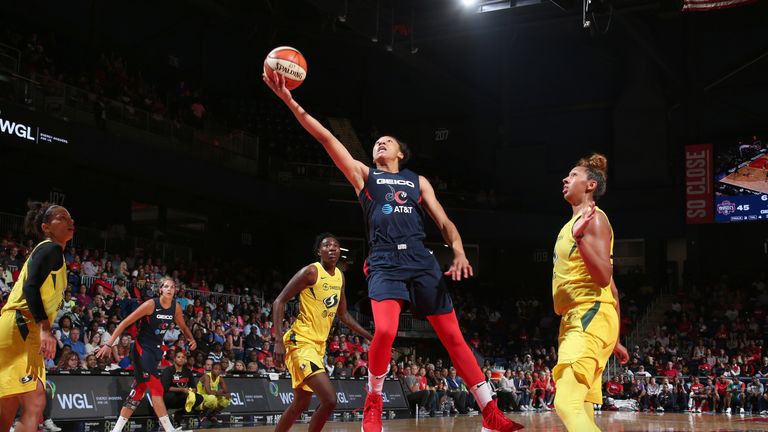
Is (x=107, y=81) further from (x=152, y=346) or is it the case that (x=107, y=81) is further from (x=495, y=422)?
(x=495, y=422)

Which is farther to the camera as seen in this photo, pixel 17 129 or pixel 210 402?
pixel 17 129

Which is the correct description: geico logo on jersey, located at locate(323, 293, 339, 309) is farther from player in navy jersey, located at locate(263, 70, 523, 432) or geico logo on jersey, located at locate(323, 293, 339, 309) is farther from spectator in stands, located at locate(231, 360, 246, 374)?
spectator in stands, located at locate(231, 360, 246, 374)

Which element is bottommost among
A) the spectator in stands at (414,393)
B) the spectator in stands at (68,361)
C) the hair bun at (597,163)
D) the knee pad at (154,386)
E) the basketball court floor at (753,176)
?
the spectator in stands at (414,393)

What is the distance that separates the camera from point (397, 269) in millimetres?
5816

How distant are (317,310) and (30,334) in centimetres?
257

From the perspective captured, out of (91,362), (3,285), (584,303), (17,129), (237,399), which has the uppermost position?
(17,129)

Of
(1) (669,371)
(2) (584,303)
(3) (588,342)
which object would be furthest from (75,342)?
(1) (669,371)

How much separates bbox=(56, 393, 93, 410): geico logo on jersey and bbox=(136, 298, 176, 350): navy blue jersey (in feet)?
5.24

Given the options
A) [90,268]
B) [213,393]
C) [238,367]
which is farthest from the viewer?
[90,268]

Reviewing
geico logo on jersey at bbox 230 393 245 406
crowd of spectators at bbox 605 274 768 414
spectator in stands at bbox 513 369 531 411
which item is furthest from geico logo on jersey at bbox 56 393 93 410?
crowd of spectators at bbox 605 274 768 414

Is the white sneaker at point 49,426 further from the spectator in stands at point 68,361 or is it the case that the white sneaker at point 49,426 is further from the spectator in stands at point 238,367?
the spectator in stands at point 238,367

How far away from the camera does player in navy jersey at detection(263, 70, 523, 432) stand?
5750 millimetres

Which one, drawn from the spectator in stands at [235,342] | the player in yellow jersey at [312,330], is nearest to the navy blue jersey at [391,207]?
the player in yellow jersey at [312,330]

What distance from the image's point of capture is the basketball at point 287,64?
5.90 metres
